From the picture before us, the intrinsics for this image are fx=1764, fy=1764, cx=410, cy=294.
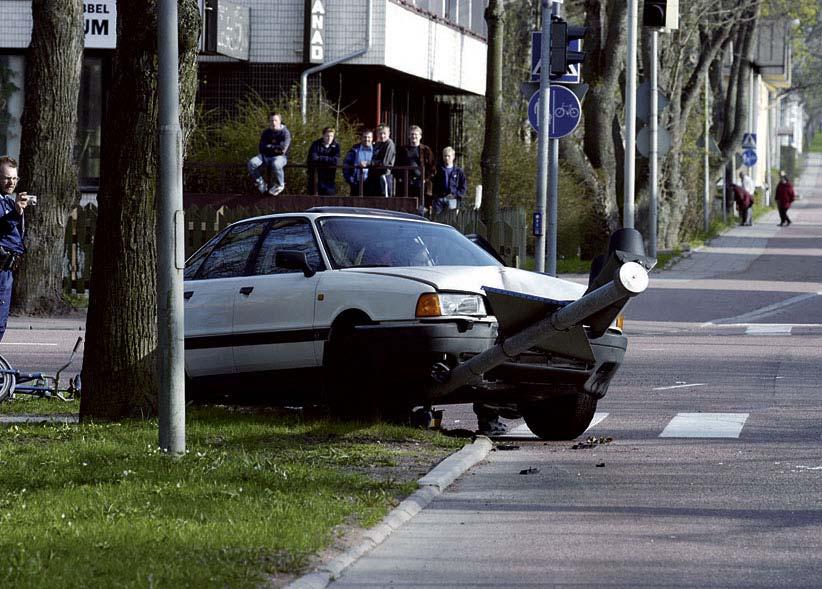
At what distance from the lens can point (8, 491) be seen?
361 inches

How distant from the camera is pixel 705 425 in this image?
13133 mm

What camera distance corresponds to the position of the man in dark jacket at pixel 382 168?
98.7 ft

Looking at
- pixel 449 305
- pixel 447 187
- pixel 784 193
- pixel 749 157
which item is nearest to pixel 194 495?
pixel 449 305

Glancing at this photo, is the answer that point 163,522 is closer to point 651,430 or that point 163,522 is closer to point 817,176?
point 651,430

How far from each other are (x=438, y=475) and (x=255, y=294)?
10.5ft

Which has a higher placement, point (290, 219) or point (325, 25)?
point (325, 25)

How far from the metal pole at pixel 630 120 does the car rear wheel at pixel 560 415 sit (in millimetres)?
19064

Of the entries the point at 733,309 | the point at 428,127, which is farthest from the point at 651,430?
the point at 428,127

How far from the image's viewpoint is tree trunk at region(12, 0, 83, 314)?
23.0m

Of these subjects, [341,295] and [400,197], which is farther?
[400,197]

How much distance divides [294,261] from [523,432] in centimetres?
225

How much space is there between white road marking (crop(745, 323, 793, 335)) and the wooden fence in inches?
254

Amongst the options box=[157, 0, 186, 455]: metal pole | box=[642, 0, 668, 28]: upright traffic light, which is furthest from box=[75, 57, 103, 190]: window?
box=[157, 0, 186, 455]: metal pole

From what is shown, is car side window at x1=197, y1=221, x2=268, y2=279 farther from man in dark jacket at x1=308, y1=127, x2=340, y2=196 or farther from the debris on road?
man in dark jacket at x1=308, y1=127, x2=340, y2=196
